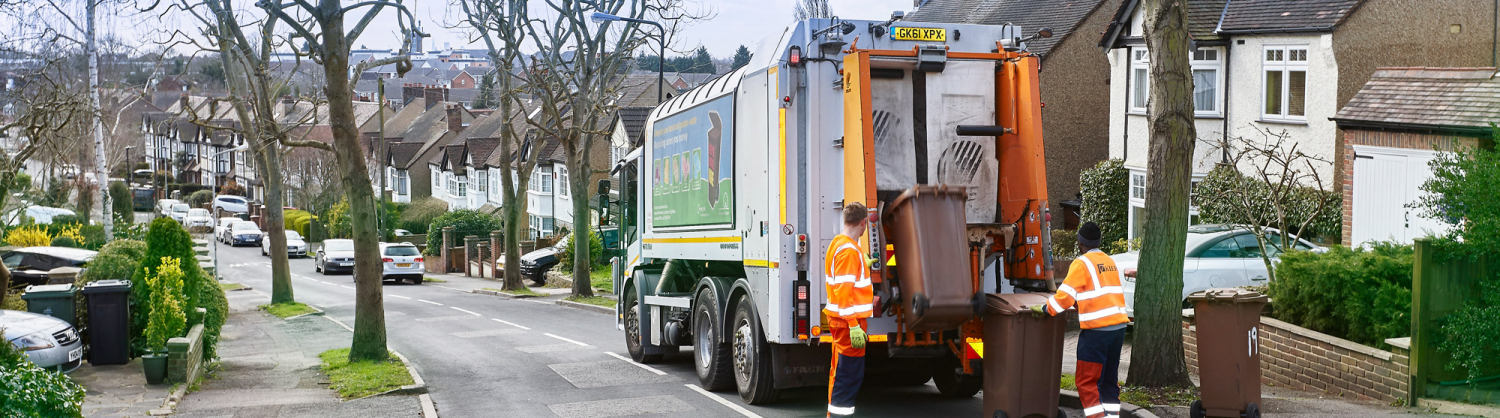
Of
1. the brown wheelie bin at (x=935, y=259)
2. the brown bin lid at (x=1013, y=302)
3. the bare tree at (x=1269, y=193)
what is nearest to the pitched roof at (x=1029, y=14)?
the bare tree at (x=1269, y=193)

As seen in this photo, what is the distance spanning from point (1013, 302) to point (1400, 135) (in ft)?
26.2

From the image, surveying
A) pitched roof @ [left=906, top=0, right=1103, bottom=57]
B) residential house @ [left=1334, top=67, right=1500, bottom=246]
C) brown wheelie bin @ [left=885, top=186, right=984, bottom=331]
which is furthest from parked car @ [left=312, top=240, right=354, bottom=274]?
brown wheelie bin @ [left=885, top=186, right=984, bottom=331]

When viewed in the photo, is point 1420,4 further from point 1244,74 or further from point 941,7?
point 941,7

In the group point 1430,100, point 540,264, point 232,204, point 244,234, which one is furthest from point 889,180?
point 232,204

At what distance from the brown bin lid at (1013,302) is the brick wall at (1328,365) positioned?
191cm

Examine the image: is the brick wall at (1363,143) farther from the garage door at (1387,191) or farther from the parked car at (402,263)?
the parked car at (402,263)

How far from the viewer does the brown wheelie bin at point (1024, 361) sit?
26.6 ft

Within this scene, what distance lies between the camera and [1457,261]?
8.55m

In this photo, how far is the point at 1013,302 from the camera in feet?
27.1

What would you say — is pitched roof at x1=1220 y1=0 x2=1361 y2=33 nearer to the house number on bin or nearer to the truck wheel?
the truck wheel

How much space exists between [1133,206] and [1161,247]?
45.1 feet

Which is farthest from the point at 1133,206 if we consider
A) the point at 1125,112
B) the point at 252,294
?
the point at 252,294

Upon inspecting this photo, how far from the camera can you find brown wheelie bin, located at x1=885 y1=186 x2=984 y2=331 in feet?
26.6

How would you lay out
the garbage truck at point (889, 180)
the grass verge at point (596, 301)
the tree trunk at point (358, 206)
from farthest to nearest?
the grass verge at point (596, 301) < the tree trunk at point (358, 206) < the garbage truck at point (889, 180)
